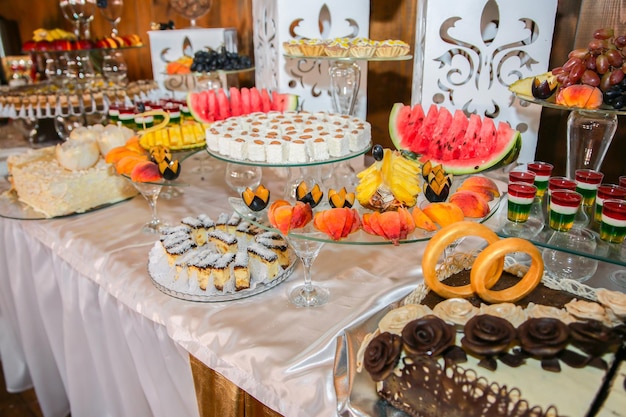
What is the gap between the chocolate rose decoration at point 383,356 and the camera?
66 cm

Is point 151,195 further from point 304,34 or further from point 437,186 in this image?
point 304,34

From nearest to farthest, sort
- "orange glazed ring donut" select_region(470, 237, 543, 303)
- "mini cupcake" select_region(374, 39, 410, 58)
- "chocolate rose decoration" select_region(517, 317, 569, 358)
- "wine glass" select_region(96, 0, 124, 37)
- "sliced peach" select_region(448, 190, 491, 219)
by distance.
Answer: "chocolate rose decoration" select_region(517, 317, 569, 358) → "orange glazed ring donut" select_region(470, 237, 543, 303) → "sliced peach" select_region(448, 190, 491, 219) → "mini cupcake" select_region(374, 39, 410, 58) → "wine glass" select_region(96, 0, 124, 37)

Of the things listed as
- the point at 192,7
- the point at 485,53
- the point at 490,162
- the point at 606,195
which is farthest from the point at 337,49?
the point at 192,7

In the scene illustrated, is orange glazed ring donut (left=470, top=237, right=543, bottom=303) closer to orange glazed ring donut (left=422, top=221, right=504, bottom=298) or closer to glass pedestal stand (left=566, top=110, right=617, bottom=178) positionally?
orange glazed ring donut (left=422, top=221, right=504, bottom=298)

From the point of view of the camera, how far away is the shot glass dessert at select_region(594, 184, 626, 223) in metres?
0.94

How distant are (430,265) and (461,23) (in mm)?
1123

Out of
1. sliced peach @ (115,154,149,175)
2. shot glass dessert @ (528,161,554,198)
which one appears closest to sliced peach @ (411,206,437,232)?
shot glass dessert @ (528,161,554,198)

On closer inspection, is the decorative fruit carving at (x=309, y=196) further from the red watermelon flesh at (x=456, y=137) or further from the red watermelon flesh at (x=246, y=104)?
the red watermelon flesh at (x=246, y=104)

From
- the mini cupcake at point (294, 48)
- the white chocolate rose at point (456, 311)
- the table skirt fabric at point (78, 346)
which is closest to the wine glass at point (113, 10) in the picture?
the mini cupcake at point (294, 48)

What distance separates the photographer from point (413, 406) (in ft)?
2.15

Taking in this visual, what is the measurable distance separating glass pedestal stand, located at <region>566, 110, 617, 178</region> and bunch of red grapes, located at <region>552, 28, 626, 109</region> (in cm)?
13

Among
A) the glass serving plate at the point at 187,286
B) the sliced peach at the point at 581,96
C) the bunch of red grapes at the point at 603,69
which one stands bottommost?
the glass serving plate at the point at 187,286

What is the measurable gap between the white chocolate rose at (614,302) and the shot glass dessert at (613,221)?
0.21 metres

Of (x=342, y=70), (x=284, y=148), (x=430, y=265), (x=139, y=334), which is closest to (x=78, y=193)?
(x=139, y=334)
